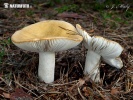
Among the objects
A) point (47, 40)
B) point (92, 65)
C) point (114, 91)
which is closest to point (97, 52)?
point (92, 65)

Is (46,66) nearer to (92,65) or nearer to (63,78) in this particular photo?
(63,78)

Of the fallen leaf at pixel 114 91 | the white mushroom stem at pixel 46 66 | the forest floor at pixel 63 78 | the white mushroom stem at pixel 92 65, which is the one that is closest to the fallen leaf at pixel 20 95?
the forest floor at pixel 63 78

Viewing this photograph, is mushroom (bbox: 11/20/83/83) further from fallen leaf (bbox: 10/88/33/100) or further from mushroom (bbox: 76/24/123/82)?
fallen leaf (bbox: 10/88/33/100)

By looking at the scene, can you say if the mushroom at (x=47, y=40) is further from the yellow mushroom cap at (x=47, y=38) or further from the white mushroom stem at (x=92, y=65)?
the white mushroom stem at (x=92, y=65)

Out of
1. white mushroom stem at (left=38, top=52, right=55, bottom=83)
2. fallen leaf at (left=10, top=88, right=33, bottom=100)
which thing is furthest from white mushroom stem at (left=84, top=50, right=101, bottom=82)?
fallen leaf at (left=10, top=88, right=33, bottom=100)

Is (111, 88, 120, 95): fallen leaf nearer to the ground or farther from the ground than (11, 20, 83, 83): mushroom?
nearer to the ground

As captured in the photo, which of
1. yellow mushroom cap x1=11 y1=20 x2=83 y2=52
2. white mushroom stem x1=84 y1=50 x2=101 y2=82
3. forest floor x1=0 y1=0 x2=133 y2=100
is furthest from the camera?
white mushroom stem x1=84 y1=50 x2=101 y2=82
